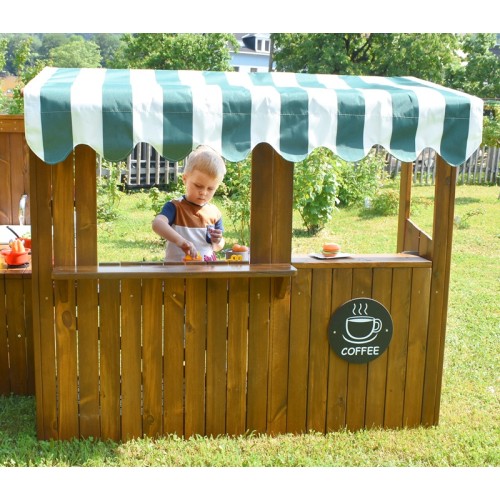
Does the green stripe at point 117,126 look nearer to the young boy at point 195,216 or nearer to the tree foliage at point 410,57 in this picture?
the young boy at point 195,216

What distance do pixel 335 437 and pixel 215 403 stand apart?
83cm

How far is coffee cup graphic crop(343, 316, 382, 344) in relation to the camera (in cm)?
469

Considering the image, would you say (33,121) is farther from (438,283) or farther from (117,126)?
(438,283)

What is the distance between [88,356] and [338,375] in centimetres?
163

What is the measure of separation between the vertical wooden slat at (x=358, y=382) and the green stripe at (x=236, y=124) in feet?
3.92

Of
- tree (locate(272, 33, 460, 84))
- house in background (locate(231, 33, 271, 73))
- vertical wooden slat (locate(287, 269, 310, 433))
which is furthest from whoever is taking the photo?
house in background (locate(231, 33, 271, 73))

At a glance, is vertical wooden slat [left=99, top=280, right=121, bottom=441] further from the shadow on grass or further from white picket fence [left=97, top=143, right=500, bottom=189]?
white picket fence [left=97, top=143, right=500, bottom=189]

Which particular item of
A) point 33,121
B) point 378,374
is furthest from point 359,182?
point 33,121

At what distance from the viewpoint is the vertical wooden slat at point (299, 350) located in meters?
4.62

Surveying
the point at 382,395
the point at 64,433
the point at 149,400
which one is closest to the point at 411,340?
the point at 382,395

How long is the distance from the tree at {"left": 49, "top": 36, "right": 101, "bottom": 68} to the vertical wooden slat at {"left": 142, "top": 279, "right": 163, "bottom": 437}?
228 ft

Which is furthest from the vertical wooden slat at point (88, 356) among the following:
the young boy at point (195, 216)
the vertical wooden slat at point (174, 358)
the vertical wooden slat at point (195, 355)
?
the young boy at point (195, 216)

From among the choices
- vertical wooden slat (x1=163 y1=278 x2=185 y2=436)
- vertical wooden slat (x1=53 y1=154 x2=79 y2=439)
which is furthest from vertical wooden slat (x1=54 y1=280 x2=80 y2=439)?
vertical wooden slat (x1=163 y1=278 x2=185 y2=436)

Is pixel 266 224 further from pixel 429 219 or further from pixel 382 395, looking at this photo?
pixel 429 219
